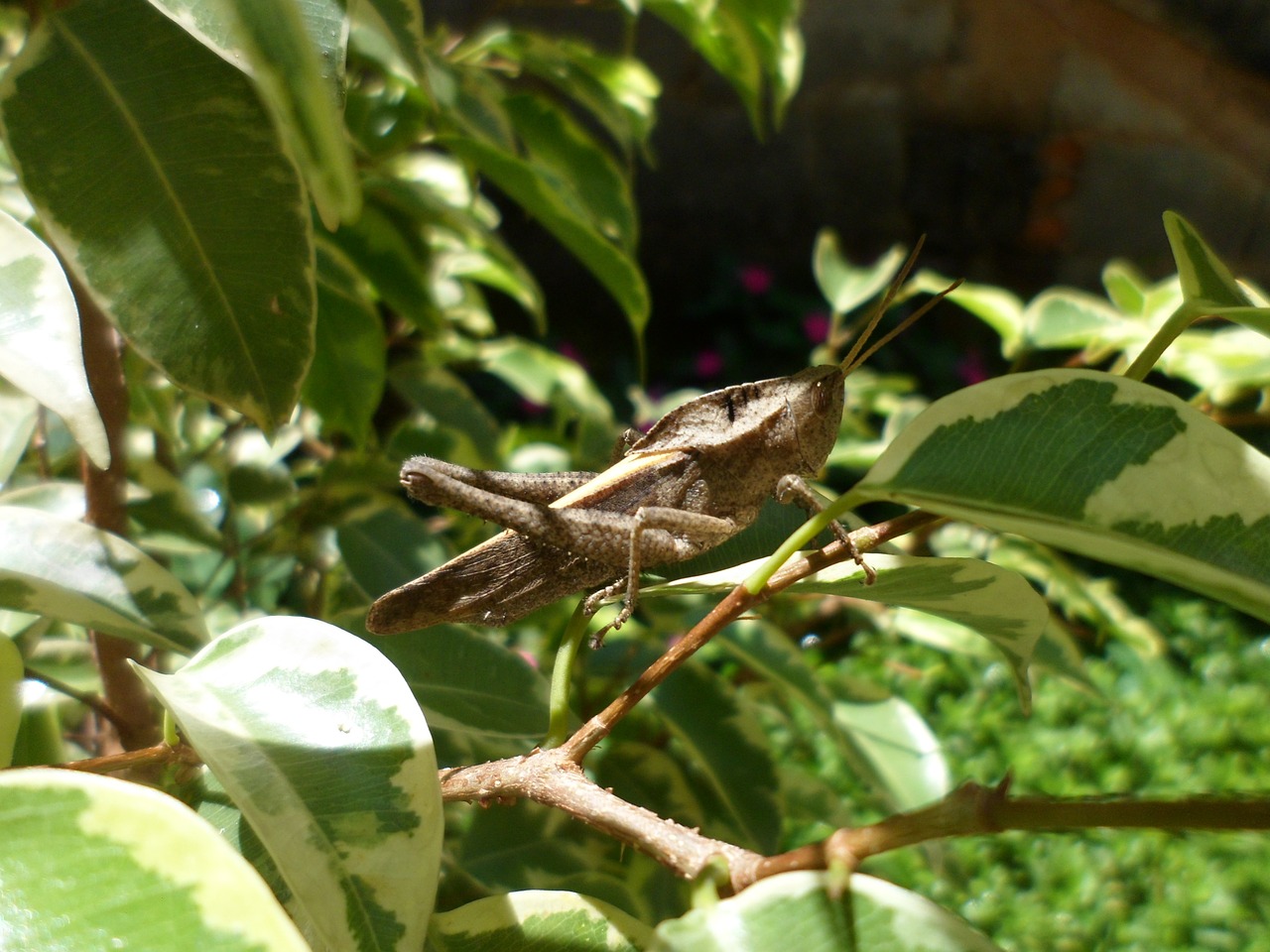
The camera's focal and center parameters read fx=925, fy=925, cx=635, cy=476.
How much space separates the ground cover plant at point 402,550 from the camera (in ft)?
0.99

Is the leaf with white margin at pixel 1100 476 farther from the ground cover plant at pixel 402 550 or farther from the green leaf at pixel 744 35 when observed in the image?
the green leaf at pixel 744 35

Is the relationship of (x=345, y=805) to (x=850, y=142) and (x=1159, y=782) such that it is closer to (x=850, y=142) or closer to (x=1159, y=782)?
(x=1159, y=782)

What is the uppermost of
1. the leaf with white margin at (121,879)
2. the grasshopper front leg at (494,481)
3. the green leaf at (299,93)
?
the green leaf at (299,93)

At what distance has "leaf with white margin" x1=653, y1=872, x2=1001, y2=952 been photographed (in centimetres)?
29

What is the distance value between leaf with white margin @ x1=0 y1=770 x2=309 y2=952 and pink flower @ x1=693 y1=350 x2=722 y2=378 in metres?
3.19

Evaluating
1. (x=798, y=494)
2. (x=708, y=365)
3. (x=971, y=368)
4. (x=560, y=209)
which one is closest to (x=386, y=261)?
(x=560, y=209)

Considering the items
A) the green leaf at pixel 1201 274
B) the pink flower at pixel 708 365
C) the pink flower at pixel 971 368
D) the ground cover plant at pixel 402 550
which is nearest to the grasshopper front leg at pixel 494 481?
the ground cover plant at pixel 402 550

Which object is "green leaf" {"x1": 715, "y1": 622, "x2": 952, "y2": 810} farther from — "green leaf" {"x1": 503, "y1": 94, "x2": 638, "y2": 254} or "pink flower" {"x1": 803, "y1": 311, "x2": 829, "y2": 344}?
"pink flower" {"x1": 803, "y1": 311, "x2": 829, "y2": 344}

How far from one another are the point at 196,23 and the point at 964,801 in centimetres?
42

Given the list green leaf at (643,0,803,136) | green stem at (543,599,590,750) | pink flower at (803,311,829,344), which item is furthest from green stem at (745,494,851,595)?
pink flower at (803,311,829,344)

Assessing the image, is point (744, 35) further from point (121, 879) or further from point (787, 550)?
point (121, 879)

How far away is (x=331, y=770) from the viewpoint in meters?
0.37

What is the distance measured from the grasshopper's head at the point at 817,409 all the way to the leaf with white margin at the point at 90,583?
456mm

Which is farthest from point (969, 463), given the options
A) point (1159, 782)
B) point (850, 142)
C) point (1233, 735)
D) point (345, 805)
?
point (850, 142)
